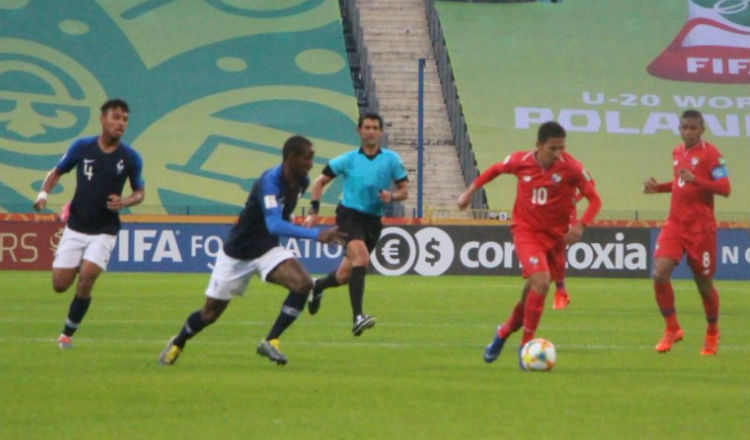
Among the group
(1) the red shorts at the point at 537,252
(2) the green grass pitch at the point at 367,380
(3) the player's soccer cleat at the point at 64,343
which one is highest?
(1) the red shorts at the point at 537,252

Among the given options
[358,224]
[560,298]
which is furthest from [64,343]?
[560,298]

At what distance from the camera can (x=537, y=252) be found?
13383 mm

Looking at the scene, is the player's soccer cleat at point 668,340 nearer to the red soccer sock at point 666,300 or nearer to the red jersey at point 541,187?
the red soccer sock at point 666,300

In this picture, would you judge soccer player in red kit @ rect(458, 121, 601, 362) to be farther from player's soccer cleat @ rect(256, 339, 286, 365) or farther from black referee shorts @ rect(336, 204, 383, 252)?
black referee shorts @ rect(336, 204, 383, 252)

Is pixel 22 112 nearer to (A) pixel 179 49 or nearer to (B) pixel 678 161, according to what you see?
(A) pixel 179 49

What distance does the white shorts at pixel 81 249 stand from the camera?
14727 mm

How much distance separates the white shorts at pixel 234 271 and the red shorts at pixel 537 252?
196 cm

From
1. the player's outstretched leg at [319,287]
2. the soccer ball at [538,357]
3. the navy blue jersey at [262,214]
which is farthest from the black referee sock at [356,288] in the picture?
the soccer ball at [538,357]

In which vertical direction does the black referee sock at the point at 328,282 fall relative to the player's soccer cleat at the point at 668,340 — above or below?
above

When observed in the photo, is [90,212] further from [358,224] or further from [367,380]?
[367,380]

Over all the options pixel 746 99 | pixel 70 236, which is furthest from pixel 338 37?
pixel 70 236

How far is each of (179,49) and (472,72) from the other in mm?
8528

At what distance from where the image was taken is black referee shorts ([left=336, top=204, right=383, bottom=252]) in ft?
57.2

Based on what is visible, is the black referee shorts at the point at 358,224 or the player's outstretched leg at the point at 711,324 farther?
the black referee shorts at the point at 358,224
